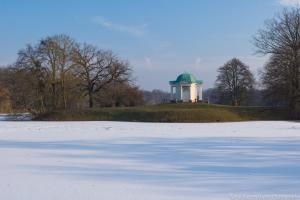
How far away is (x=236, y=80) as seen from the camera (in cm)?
6431

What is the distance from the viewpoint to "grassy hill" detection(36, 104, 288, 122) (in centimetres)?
3756

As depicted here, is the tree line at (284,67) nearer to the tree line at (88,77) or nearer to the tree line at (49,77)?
the tree line at (88,77)

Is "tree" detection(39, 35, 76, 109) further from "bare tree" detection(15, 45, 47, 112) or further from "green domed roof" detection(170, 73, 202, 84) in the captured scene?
"green domed roof" detection(170, 73, 202, 84)

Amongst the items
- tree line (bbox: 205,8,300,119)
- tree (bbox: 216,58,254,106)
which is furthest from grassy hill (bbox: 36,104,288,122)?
tree (bbox: 216,58,254,106)

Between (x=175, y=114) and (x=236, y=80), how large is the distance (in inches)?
1127

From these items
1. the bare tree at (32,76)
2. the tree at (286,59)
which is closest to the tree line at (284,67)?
the tree at (286,59)

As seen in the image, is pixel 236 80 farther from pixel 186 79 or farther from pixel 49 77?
pixel 49 77

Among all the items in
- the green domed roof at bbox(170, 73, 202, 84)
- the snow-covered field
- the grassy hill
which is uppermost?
the green domed roof at bbox(170, 73, 202, 84)

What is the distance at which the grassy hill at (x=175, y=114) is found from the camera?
37562 mm

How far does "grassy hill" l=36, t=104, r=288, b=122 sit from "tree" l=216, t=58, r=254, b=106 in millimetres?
22697

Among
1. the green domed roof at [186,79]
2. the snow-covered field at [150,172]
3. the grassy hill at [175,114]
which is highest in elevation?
the green domed roof at [186,79]

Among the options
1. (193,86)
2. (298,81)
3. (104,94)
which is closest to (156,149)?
(298,81)

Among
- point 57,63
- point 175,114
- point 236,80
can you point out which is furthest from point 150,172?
point 236,80

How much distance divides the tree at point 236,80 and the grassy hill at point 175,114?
22.7m
